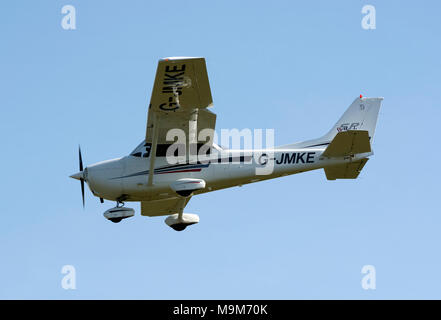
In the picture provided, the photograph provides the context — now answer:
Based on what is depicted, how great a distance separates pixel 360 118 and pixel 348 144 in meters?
1.78

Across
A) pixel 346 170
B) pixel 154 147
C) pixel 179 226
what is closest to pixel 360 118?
pixel 346 170

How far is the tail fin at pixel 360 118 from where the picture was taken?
68.4 feet

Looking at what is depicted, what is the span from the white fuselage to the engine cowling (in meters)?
0.27

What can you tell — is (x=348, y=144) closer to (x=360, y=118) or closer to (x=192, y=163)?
(x=360, y=118)

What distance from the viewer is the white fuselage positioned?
1948 cm

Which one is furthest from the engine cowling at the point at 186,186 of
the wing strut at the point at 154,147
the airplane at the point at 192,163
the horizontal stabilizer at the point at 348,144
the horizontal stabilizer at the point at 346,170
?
the horizontal stabilizer at the point at 346,170

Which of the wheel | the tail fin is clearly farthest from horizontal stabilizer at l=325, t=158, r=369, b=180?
the wheel

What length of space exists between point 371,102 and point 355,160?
78.7 inches

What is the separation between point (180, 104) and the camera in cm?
1845

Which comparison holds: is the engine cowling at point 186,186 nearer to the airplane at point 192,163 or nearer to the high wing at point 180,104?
the airplane at point 192,163

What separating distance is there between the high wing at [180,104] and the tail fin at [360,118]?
3.53 m

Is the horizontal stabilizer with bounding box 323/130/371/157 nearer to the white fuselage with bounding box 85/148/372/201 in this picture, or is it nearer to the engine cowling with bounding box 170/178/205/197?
the white fuselage with bounding box 85/148/372/201

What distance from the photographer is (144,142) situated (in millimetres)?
19703
